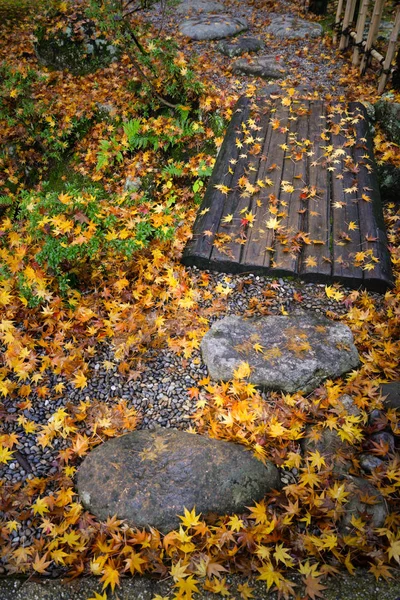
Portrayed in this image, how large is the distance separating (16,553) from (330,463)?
2.16m

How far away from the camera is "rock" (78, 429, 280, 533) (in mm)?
2686

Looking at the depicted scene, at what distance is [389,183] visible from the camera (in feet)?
17.9

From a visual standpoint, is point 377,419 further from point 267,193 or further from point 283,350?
point 267,193

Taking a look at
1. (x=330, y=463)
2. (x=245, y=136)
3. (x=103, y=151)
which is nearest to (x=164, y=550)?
(x=330, y=463)

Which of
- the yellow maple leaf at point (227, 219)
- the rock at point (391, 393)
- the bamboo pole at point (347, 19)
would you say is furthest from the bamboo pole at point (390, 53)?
the rock at point (391, 393)

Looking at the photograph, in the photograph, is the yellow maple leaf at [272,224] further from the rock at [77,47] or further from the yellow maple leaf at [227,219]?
the rock at [77,47]

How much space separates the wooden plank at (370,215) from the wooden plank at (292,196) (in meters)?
0.70

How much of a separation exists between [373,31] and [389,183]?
3.16 metres

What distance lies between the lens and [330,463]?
2.95 meters

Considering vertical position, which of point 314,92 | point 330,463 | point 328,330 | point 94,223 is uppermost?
point 314,92

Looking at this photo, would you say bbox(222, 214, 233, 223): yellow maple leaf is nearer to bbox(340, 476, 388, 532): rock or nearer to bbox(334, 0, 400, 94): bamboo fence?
bbox(340, 476, 388, 532): rock

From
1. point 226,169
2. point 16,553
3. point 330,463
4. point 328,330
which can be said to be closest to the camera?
point 16,553

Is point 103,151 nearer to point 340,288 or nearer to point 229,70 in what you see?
point 229,70

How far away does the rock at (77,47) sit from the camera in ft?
25.9
